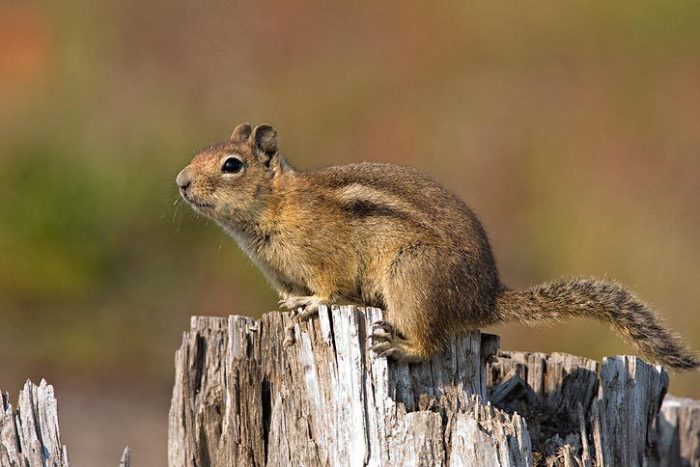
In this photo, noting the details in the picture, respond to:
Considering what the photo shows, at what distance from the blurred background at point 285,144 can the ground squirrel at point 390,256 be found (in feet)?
8.71

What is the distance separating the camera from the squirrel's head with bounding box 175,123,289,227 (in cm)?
646

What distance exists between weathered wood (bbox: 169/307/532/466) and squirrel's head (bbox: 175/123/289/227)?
3.28 feet

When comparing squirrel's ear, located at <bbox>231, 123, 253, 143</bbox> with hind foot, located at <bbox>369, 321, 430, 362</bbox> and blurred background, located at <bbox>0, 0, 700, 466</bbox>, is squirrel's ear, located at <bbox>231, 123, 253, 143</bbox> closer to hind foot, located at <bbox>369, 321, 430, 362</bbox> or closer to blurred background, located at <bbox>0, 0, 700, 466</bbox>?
hind foot, located at <bbox>369, 321, 430, 362</bbox>

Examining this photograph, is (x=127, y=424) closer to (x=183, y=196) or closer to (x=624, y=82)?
(x=183, y=196)

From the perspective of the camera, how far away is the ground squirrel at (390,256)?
18.9 ft

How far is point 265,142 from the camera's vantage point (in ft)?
22.1

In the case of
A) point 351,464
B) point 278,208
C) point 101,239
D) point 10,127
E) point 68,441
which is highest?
point 10,127

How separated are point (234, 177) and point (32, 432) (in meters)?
2.05

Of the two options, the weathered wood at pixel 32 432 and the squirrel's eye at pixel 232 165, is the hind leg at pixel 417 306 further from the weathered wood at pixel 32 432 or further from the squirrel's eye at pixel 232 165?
the weathered wood at pixel 32 432

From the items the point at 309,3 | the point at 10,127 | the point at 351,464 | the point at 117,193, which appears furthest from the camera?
the point at 309,3

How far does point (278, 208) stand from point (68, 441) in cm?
295

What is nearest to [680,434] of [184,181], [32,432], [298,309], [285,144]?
[298,309]

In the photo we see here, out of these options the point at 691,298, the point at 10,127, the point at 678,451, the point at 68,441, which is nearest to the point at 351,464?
the point at 678,451

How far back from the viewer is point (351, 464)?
5004 mm
